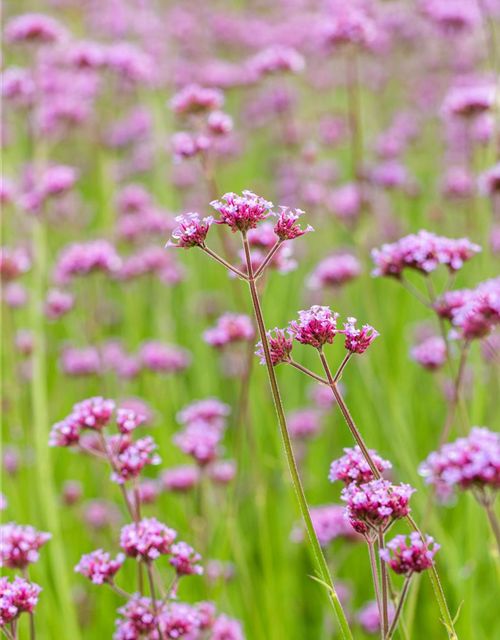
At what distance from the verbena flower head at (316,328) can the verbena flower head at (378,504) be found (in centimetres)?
30

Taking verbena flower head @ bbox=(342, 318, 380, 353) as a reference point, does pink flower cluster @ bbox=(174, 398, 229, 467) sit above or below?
above

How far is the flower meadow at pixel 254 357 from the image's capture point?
1.75 meters

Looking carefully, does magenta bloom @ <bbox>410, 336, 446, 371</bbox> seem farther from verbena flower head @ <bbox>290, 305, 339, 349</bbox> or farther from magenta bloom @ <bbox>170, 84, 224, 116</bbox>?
verbena flower head @ <bbox>290, 305, 339, 349</bbox>

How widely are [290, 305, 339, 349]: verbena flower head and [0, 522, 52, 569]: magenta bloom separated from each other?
859 mm

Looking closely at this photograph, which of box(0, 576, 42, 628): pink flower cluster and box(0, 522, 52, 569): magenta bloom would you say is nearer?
box(0, 576, 42, 628): pink flower cluster

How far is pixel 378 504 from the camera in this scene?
1440mm

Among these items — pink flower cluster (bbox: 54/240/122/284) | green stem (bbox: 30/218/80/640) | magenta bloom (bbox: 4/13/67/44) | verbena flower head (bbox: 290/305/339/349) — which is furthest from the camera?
magenta bloom (bbox: 4/13/67/44)

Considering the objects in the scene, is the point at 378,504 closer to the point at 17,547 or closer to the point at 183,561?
the point at 183,561

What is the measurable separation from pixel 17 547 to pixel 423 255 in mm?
1350

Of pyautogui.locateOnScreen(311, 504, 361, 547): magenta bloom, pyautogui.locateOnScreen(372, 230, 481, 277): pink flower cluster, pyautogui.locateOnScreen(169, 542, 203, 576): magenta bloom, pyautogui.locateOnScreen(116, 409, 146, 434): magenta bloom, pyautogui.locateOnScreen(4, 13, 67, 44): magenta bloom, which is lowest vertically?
pyautogui.locateOnScreen(169, 542, 203, 576): magenta bloom

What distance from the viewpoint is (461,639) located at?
8.55ft

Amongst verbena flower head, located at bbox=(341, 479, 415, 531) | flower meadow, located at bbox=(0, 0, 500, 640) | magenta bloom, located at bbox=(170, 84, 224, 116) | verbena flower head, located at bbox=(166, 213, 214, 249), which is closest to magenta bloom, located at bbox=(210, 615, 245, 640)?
flower meadow, located at bbox=(0, 0, 500, 640)

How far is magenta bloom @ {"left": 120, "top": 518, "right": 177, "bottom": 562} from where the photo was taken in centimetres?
172

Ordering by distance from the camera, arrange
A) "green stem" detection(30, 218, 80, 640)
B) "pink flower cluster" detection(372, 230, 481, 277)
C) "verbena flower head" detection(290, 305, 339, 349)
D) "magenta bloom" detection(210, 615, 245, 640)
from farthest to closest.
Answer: "green stem" detection(30, 218, 80, 640) < "magenta bloom" detection(210, 615, 245, 640) < "pink flower cluster" detection(372, 230, 481, 277) < "verbena flower head" detection(290, 305, 339, 349)
